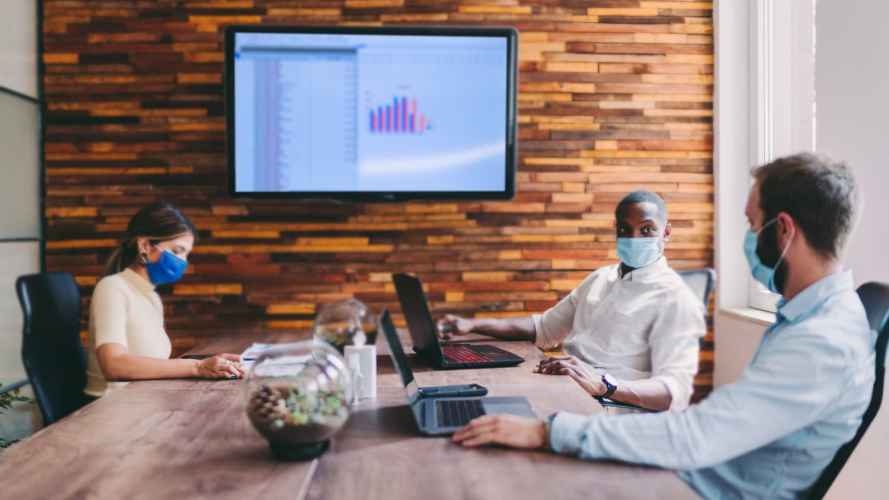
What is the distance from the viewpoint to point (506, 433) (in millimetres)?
1386

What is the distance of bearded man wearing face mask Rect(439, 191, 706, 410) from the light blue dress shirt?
73 centimetres

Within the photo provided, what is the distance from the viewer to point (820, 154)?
142 cm

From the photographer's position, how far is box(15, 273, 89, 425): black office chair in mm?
2096

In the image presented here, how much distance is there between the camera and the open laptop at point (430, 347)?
206 centimetres

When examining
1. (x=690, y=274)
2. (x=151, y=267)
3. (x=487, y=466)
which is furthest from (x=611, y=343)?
(x=151, y=267)

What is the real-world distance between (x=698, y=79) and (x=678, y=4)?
0.41m

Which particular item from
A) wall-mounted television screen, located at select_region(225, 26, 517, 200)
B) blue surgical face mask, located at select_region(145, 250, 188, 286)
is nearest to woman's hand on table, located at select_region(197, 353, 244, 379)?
blue surgical face mask, located at select_region(145, 250, 188, 286)

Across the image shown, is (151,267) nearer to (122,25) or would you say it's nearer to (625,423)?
(122,25)

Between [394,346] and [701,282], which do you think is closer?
[394,346]

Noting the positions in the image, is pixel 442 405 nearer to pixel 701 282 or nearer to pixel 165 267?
pixel 165 267

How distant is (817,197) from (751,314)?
6.92 feet

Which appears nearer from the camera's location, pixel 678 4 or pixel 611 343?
pixel 611 343

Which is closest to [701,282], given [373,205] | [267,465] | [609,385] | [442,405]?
[609,385]

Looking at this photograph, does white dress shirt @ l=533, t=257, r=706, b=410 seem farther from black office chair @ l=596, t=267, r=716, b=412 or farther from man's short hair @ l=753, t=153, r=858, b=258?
man's short hair @ l=753, t=153, r=858, b=258
